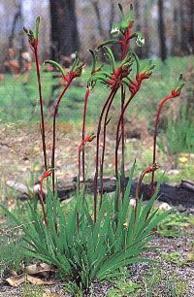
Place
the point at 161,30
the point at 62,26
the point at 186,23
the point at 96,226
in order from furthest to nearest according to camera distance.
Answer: the point at 161,30 → the point at 186,23 → the point at 62,26 → the point at 96,226

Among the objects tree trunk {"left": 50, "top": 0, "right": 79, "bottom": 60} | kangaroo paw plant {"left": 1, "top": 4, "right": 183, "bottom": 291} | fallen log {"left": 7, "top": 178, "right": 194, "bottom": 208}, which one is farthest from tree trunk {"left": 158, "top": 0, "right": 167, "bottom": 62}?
kangaroo paw plant {"left": 1, "top": 4, "right": 183, "bottom": 291}

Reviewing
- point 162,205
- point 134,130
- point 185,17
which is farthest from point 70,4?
point 162,205

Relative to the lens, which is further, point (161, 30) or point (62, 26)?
point (161, 30)

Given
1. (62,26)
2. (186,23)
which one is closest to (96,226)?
(62,26)

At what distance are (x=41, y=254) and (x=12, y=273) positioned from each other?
283mm

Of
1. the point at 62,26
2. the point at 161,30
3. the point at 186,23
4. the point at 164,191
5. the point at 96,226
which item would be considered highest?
the point at 62,26

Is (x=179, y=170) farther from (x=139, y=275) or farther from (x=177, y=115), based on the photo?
(x=139, y=275)

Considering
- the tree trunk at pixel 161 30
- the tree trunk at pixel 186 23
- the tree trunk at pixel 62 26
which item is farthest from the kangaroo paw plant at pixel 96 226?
the tree trunk at pixel 161 30

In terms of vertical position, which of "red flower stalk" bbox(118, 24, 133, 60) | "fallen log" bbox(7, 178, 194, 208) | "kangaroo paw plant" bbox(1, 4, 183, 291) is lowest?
"fallen log" bbox(7, 178, 194, 208)

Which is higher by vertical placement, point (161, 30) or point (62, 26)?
point (62, 26)

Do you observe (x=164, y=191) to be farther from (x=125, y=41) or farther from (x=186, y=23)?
(x=186, y=23)

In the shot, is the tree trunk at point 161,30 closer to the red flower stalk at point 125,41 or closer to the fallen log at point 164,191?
the fallen log at point 164,191

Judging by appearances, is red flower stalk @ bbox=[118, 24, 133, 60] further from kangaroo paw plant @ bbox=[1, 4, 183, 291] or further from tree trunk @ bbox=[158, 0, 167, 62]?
tree trunk @ bbox=[158, 0, 167, 62]

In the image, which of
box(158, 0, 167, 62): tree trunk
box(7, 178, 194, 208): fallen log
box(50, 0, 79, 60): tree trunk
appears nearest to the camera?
box(7, 178, 194, 208): fallen log
